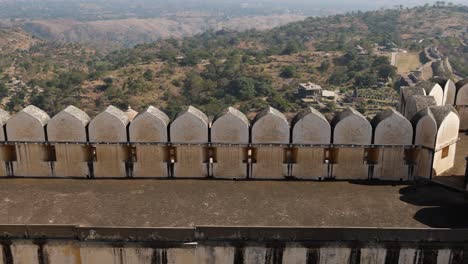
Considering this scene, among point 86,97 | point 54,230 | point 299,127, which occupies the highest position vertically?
point 299,127

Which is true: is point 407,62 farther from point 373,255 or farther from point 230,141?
point 373,255

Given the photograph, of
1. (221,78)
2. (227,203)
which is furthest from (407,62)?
(227,203)

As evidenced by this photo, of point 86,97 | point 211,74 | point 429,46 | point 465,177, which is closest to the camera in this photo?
point 465,177

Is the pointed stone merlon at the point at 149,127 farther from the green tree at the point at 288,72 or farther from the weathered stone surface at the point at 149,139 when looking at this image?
the green tree at the point at 288,72

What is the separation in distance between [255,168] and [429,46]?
5707 inches

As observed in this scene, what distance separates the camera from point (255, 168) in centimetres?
1051

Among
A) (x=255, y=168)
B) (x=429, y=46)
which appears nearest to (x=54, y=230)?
(x=255, y=168)

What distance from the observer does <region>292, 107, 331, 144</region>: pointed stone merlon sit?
1011cm

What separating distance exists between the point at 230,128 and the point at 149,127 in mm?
1682

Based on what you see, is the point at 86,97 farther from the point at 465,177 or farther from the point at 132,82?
the point at 465,177

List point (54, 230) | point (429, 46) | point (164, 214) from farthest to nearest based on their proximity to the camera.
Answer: point (429, 46), point (164, 214), point (54, 230)

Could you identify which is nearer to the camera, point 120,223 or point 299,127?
point 120,223

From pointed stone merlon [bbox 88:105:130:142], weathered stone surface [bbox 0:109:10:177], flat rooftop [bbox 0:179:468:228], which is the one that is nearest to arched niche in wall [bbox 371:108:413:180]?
flat rooftop [bbox 0:179:468:228]

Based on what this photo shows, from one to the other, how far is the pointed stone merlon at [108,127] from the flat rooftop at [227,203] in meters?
0.92
